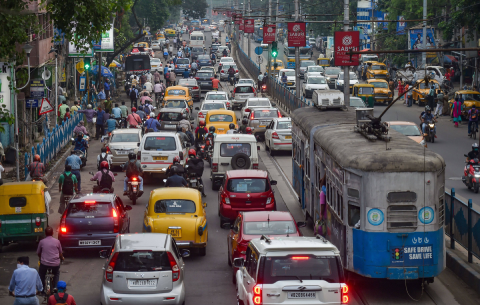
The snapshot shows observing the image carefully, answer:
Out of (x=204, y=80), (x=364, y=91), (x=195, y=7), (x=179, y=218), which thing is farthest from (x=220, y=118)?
(x=195, y=7)

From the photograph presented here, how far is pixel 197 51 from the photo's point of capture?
95.6m

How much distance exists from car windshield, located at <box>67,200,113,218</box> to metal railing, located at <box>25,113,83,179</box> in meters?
8.91

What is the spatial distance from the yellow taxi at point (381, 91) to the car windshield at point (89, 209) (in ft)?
121

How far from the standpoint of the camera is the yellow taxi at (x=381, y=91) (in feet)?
168

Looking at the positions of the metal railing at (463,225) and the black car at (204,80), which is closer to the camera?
the metal railing at (463,225)

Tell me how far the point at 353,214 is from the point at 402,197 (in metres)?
1.00

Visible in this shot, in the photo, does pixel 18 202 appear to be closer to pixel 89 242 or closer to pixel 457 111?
pixel 89 242

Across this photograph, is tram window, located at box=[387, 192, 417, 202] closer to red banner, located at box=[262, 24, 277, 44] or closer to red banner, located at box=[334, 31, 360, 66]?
red banner, located at box=[334, 31, 360, 66]

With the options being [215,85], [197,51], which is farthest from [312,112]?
[197,51]

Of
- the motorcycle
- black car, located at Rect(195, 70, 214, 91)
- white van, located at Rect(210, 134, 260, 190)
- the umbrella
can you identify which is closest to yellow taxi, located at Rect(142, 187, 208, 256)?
white van, located at Rect(210, 134, 260, 190)

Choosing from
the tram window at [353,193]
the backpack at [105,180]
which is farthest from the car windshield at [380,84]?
the tram window at [353,193]

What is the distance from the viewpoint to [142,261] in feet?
39.5

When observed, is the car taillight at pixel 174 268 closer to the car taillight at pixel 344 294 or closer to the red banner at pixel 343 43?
the car taillight at pixel 344 294

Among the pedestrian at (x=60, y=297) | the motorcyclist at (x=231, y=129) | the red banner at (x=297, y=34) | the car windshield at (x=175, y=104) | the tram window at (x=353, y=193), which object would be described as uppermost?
the red banner at (x=297, y=34)
